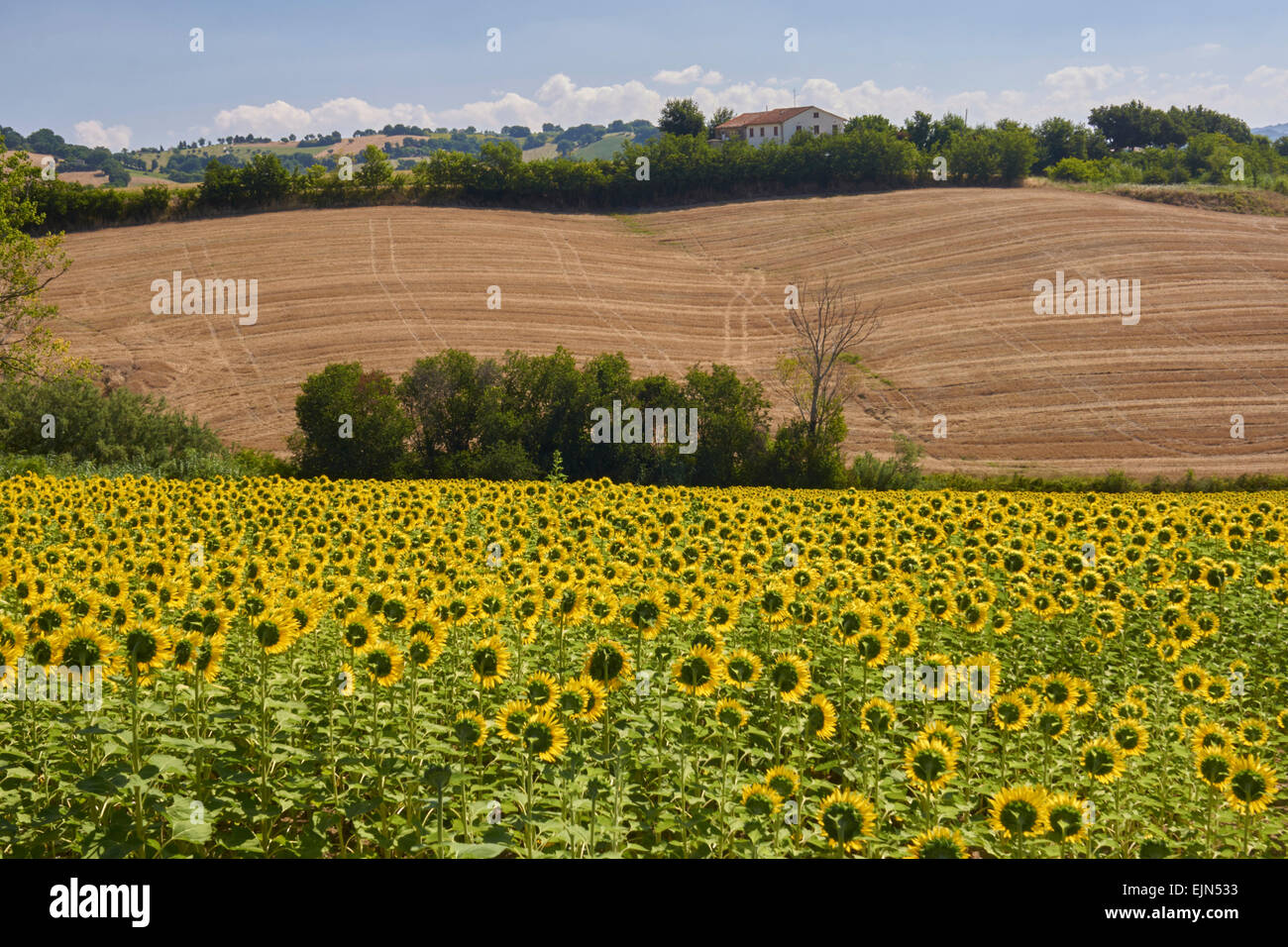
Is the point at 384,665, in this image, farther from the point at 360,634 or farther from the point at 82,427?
the point at 82,427

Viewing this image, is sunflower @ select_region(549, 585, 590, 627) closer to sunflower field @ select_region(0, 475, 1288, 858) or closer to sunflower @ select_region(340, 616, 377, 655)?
sunflower field @ select_region(0, 475, 1288, 858)

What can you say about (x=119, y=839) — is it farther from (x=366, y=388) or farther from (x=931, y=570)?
(x=366, y=388)

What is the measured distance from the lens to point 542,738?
5414 mm

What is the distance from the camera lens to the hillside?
219 ft

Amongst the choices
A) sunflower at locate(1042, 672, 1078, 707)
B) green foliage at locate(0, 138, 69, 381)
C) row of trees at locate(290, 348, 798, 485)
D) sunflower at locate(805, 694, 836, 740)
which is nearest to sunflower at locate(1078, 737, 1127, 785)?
sunflower at locate(1042, 672, 1078, 707)

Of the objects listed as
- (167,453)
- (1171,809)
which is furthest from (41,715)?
(167,453)

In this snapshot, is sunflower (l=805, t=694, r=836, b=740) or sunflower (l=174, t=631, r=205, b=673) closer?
sunflower (l=174, t=631, r=205, b=673)

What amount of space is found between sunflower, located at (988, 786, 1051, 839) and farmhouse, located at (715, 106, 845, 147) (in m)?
182

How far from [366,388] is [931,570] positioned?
41980 mm

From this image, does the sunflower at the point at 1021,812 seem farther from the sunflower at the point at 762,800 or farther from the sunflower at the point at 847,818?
the sunflower at the point at 762,800

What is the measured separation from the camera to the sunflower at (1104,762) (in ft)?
18.2

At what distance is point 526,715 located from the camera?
18.2 ft

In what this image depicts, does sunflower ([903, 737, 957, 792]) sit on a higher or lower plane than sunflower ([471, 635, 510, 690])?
lower

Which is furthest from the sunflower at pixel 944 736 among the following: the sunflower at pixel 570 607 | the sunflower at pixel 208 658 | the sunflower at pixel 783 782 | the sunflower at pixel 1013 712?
the sunflower at pixel 208 658
